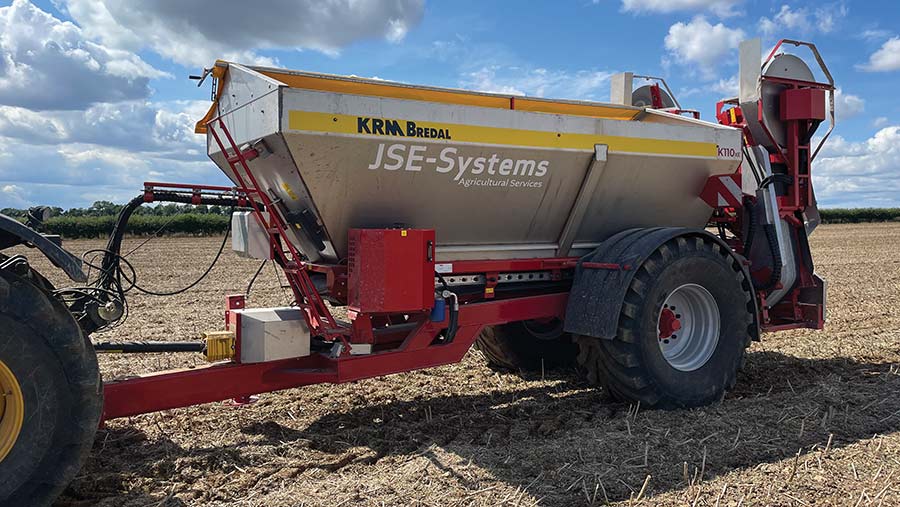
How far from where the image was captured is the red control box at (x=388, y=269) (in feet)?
14.5

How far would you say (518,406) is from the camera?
5340mm

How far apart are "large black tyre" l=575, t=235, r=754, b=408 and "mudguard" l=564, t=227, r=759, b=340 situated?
0.27ft

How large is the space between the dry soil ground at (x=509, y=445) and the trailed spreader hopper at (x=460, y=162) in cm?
123

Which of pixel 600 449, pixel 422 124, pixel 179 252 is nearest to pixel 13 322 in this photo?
pixel 422 124

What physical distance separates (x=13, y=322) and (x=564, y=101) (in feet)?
13.7

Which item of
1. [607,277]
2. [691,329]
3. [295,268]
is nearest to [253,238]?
[295,268]

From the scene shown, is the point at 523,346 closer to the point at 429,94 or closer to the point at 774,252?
the point at 774,252

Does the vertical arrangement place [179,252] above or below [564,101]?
below

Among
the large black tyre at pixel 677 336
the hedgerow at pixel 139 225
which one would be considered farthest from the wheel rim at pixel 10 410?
the hedgerow at pixel 139 225

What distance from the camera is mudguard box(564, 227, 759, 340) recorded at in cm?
503

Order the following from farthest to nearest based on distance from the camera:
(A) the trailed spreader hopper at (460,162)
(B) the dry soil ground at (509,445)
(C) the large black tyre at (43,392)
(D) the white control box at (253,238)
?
1. (D) the white control box at (253,238)
2. (A) the trailed spreader hopper at (460,162)
3. (B) the dry soil ground at (509,445)
4. (C) the large black tyre at (43,392)

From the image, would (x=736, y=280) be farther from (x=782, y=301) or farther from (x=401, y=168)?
(x=401, y=168)

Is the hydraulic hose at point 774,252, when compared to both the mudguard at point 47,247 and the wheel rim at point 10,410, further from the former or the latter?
the wheel rim at point 10,410

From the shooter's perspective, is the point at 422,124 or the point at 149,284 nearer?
the point at 422,124
